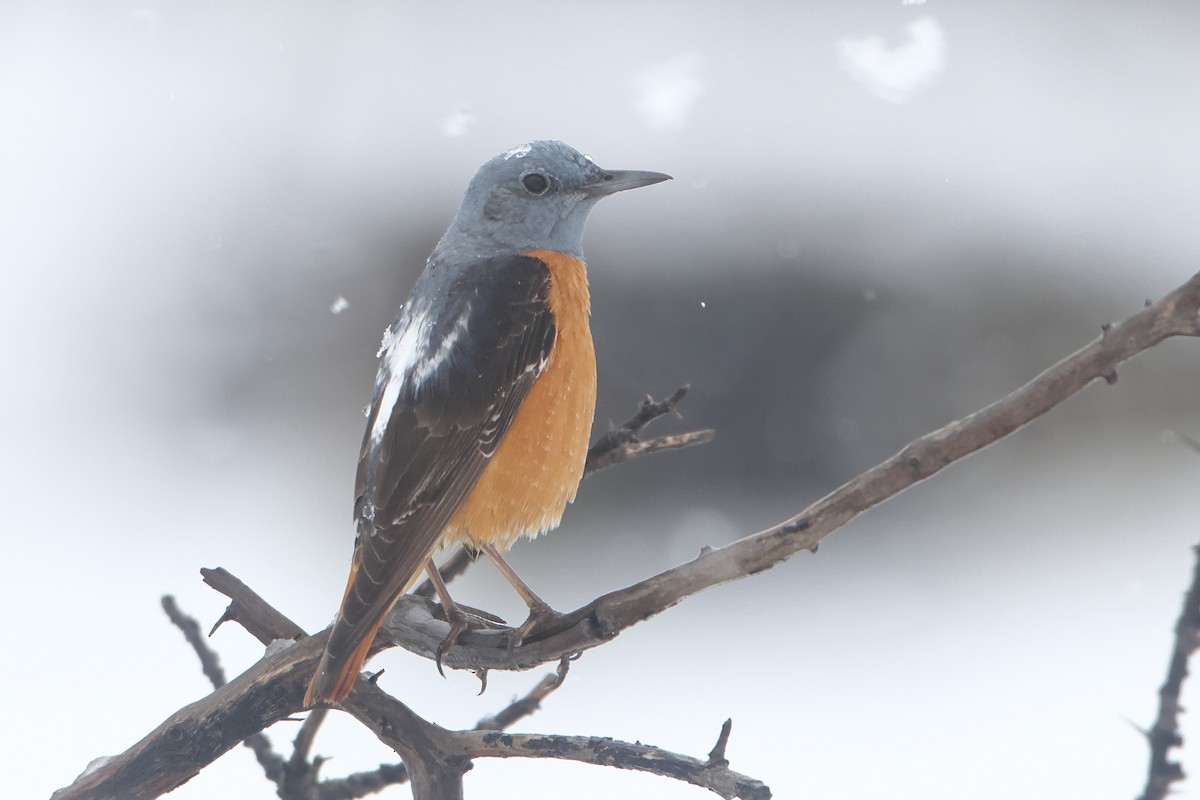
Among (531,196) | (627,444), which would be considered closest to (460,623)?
(627,444)

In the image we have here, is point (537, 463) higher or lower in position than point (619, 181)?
lower

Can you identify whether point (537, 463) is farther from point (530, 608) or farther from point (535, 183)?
point (535, 183)

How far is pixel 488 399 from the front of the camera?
9.60 ft

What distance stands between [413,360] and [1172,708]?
80.4 inches

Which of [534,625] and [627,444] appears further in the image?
[627,444]

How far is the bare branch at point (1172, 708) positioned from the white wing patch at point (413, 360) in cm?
192

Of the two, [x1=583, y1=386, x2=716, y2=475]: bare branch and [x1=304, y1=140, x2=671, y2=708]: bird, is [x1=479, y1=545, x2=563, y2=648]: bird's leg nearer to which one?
[x1=304, y1=140, x2=671, y2=708]: bird

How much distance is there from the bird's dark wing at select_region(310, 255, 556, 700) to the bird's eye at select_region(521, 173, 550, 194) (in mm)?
248

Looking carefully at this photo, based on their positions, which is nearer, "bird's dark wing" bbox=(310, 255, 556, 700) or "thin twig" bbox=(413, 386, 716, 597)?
"bird's dark wing" bbox=(310, 255, 556, 700)

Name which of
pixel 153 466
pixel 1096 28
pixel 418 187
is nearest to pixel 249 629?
pixel 153 466

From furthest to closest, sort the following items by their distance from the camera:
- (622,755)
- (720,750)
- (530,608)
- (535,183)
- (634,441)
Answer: (535,183)
(634,441)
(530,608)
(622,755)
(720,750)

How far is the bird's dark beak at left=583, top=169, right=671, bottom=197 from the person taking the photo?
3.34 m

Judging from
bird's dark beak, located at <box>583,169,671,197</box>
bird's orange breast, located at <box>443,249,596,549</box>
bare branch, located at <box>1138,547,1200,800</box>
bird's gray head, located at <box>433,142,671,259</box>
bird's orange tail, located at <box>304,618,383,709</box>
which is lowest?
bird's orange tail, located at <box>304,618,383,709</box>

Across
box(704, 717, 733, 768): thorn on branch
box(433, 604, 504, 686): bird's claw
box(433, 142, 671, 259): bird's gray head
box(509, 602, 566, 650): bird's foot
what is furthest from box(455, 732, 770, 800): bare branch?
box(433, 142, 671, 259): bird's gray head
